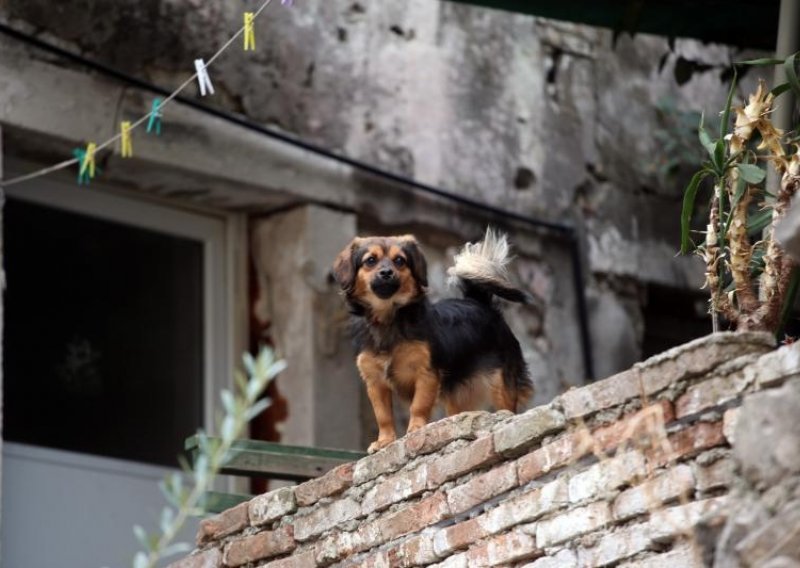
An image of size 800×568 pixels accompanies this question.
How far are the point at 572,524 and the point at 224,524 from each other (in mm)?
1729

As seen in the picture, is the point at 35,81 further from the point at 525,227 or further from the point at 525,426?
the point at 525,426

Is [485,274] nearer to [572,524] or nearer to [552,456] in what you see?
[552,456]

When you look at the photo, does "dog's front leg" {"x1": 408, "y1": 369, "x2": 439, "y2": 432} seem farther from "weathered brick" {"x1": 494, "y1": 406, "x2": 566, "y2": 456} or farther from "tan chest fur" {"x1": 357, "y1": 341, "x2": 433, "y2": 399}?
"weathered brick" {"x1": 494, "y1": 406, "x2": 566, "y2": 456}

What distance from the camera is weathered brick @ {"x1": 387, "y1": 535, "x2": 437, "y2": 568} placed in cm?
523

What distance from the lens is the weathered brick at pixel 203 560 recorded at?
6.10 meters

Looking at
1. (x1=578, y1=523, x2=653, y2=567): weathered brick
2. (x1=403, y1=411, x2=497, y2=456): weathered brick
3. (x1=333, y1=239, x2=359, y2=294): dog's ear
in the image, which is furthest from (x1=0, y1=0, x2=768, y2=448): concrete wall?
(x1=578, y1=523, x2=653, y2=567): weathered brick

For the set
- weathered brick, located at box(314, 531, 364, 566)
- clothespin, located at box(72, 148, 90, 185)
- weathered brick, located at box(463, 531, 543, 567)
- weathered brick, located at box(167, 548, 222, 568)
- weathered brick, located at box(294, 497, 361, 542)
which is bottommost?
weathered brick, located at box(463, 531, 543, 567)

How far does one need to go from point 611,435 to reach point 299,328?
3.98 metres

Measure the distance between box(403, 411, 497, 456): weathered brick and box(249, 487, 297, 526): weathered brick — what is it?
0.57 m

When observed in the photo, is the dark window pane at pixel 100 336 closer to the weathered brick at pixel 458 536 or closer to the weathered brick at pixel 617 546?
the weathered brick at pixel 458 536

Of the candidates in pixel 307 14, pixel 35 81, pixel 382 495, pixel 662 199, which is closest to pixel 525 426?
pixel 382 495

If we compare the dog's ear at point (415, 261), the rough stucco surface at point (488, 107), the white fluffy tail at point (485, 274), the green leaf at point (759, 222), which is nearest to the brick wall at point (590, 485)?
the dog's ear at point (415, 261)

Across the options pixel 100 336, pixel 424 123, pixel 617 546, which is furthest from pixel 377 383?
pixel 424 123

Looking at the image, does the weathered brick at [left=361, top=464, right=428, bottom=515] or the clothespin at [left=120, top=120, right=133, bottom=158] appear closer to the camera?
the weathered brick at [left=361, top=464, right=428, bottom=515]
